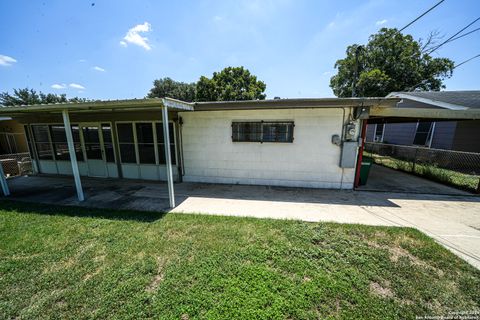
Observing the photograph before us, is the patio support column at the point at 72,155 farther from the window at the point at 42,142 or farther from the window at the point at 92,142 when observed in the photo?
the window at the point at 42,142

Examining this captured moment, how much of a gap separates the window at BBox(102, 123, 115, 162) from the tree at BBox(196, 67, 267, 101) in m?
15.6

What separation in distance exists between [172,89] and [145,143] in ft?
91.9

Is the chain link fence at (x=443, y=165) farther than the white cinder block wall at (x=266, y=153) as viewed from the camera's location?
Yes

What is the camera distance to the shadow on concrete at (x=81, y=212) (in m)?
4.00

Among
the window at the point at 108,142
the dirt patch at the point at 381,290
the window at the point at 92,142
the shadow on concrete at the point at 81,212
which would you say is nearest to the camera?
the dirt patch at the point at 381,290

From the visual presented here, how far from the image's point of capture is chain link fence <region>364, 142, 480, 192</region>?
21.3 ft

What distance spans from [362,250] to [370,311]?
3.74 ft

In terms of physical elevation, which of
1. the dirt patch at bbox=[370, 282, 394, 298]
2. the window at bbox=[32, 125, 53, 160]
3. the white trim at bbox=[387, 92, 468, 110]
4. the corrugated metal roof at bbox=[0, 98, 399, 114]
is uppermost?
the white trim at bbox=[387, 92, 468, 110]

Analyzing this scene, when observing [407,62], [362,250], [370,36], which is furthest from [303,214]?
[370,36]

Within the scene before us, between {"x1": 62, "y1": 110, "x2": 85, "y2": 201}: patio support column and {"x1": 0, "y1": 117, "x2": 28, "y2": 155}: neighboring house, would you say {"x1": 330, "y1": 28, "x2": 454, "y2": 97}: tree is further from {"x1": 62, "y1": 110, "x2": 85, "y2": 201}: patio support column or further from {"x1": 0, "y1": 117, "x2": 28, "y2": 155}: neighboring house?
{"x1": 0, "y1": 117, "x2": 28, "y2": 155}: neighboring house

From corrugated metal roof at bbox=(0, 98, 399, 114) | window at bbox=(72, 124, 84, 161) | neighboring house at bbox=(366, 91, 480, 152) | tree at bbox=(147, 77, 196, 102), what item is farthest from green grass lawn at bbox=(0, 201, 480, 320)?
tree at bbox=(147, 77, 196, 102)

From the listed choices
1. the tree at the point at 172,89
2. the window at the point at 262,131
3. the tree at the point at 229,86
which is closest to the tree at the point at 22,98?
the tree at the point at 172,89

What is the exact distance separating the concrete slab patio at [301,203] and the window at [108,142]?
43.8 inches

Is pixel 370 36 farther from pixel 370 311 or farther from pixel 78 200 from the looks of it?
pixel 78 200
